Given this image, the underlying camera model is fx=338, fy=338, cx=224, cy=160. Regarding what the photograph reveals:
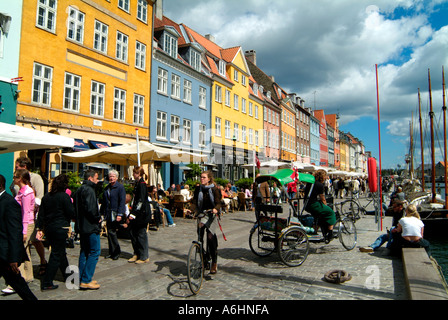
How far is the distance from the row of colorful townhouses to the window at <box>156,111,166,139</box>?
71mm

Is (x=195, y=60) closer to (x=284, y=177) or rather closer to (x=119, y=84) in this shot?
(x=119, y=84)

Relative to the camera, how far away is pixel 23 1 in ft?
47.9

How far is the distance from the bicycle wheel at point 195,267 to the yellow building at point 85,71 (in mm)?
12610

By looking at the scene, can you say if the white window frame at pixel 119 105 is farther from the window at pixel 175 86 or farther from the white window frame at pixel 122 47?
the window at pixel 175 86

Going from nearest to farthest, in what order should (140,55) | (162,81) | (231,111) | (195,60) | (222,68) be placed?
1. (140,55)
2. (162,81)
3. (195,60)
4. (222,68)
5. (231,111)

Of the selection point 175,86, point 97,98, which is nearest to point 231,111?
point 175,86

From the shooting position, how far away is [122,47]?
66.6 feet

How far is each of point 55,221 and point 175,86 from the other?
2073 cm

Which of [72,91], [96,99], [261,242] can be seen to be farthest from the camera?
[96,99]

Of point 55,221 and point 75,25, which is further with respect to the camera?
point 75,25

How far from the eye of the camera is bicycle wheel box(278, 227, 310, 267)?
6.67m

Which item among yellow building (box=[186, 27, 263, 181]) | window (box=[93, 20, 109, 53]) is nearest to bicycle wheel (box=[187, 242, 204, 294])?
window (box=[93, 20, 109, 53])

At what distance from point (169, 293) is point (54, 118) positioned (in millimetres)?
13523

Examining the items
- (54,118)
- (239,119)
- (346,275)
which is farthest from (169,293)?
(239,119)
